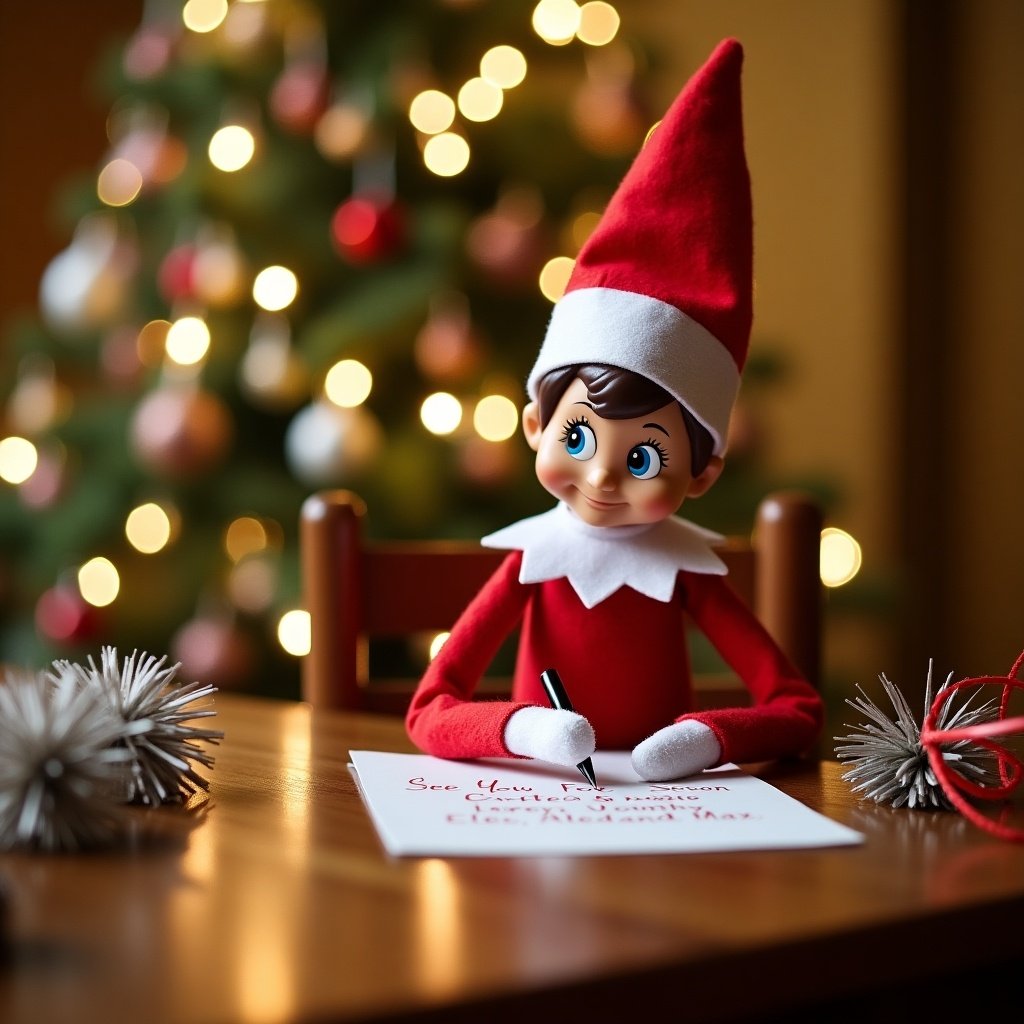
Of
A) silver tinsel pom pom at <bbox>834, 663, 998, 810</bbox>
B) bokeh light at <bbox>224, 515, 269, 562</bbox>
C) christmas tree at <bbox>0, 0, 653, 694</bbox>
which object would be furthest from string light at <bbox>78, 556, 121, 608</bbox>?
silver tinsel pom pom at <bbox>834, 663, 998, 810</bbox>

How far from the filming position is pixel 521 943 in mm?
417

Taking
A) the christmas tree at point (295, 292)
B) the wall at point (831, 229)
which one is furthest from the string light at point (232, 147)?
the wall at point (831, 229)

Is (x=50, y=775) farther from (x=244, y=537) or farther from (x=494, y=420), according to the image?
(x=244, y=537)

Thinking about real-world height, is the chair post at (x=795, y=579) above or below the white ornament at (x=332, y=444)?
below

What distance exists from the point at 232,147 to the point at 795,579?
131 centimetres

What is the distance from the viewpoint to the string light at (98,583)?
200 cm

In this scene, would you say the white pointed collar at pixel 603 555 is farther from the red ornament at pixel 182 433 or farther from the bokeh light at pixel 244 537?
the bokeh light at pixel 244 537

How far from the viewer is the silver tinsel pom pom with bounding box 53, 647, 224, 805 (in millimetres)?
607

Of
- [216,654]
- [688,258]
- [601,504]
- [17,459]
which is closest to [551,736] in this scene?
[601,504]

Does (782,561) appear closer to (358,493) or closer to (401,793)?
(401,793)

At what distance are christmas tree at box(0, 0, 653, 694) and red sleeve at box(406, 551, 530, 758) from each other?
3.31 feet

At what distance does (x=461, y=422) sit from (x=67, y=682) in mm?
1333

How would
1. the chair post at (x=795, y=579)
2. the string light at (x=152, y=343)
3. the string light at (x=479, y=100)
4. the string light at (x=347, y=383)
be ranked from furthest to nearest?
the string light at (x=152, y=343)
the string light at (x=479, y=100)
the string light at (x=347, y=383)
the chair post at (x=795, y=579)

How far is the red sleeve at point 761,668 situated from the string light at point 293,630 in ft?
3.54
